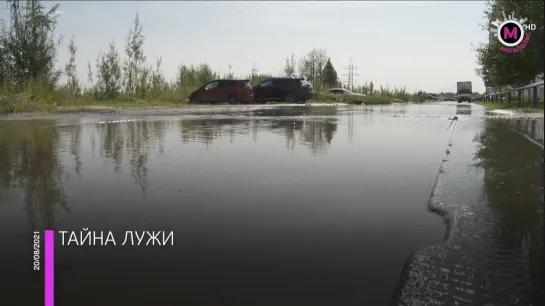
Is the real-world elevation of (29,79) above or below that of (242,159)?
above

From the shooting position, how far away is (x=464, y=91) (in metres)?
62.5

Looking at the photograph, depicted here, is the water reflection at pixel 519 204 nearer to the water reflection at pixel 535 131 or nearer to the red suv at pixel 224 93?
the water reflection at pixel 535 131

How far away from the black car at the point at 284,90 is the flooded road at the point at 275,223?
28.1 meters

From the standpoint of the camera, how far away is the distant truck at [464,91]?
5977cm

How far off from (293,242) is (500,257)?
3.10 feet

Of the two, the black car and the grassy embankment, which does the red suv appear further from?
the black car

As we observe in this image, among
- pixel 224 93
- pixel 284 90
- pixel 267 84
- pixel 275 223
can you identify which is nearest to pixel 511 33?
pixel 284 90

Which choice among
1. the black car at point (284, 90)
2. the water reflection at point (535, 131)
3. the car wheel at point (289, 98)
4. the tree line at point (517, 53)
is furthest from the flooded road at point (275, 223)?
the car wheel at point (289, 98)

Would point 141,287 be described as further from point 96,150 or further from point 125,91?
point 125,91

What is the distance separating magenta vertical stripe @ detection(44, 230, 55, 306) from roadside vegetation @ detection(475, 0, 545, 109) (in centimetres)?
2021

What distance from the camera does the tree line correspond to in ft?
68.7

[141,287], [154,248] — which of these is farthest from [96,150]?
[141,287]

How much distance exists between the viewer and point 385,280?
2.15 m

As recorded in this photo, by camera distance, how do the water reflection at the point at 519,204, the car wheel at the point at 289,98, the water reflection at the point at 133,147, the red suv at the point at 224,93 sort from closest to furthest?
the water reflection at the point at 519,204
the water reflection at the point at 133,147
the red suv at the point at 224,93
the car wheel at the point at 289,98
